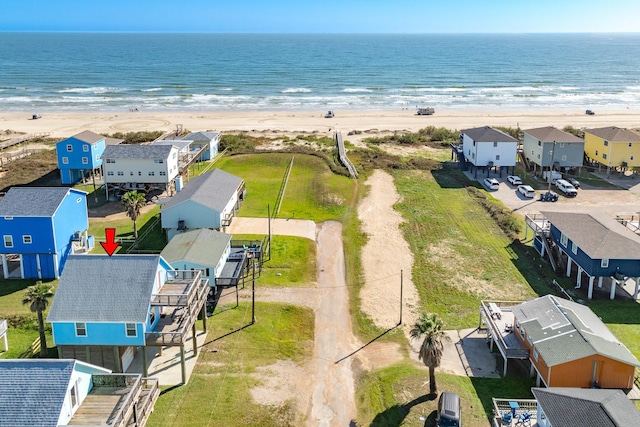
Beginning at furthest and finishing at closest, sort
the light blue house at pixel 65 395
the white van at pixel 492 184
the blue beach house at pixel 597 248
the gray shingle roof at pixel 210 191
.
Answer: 1. the white van at pixel 492 184
2. the gray shingle roof at pixel 210 191
3. the blue beach house at pixel 597 248
4. the light blue house at pixel 65 395

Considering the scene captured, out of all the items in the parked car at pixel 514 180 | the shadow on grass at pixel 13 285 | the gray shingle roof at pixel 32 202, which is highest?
the gray shingle roof at pixel 32 202

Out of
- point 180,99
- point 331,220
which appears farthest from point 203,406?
point 180,99

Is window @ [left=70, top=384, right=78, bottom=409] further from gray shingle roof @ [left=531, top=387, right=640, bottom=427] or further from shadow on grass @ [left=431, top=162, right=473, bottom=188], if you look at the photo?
shadow on grass @ [left=431, top=162, right=473, bottom=188]

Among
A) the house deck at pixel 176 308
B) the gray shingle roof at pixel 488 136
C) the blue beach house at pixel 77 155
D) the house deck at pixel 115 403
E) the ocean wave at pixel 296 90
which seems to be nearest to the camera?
the house deck at pixel 115 403

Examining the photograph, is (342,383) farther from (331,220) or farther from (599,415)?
(331,220)

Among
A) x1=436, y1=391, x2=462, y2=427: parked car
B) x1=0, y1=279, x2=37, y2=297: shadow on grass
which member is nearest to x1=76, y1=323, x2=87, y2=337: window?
x1=0, y1=279, x2=37, y2=297: shadow on grass

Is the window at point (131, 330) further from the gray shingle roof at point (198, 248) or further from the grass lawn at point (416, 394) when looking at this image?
the grass lawn at point (416, 394)

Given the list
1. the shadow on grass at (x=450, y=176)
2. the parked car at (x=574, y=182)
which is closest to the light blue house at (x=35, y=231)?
the shadow on grass at (x=450, y=176)
